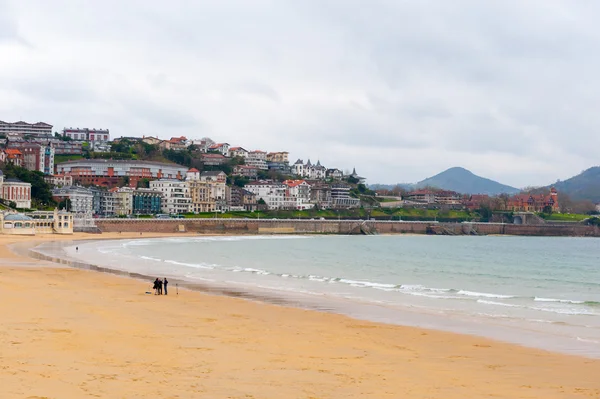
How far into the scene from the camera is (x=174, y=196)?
436 ft

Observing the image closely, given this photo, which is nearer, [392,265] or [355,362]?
[355,362]

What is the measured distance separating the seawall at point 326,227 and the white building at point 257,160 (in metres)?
58.8

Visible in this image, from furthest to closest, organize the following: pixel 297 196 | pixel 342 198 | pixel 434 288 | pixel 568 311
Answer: pixel 342 198
pixel 297 196
pixel 434 288
pixel 568 311

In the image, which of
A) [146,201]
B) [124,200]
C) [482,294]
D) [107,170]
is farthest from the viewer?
[107,170]

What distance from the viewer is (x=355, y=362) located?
14.9 m

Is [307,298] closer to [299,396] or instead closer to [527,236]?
[299,396]

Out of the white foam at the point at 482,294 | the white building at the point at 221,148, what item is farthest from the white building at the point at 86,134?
the white foam at the point at 482,294

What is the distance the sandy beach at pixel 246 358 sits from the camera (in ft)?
39.1

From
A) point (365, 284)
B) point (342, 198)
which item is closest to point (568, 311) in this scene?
point (365, 284)

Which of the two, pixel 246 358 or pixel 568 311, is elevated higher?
pixel 246 358

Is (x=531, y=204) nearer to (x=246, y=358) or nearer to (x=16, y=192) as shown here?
(x=16, y=192)

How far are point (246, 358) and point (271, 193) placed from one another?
139164 mm

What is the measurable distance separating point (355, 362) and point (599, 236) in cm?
15449

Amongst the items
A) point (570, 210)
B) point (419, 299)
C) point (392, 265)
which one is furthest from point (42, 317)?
point (570, 210)
